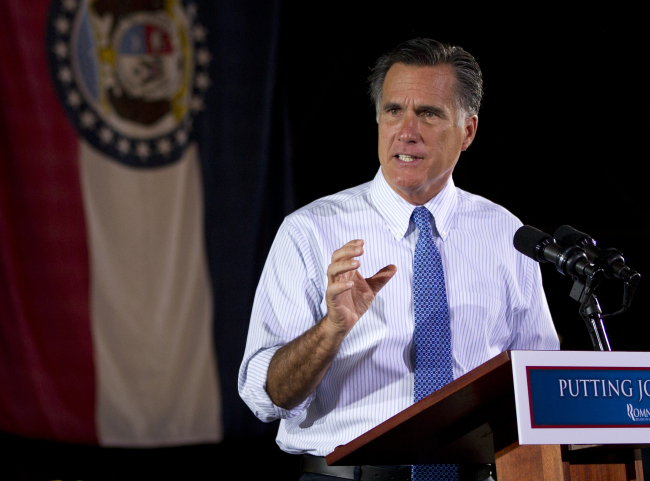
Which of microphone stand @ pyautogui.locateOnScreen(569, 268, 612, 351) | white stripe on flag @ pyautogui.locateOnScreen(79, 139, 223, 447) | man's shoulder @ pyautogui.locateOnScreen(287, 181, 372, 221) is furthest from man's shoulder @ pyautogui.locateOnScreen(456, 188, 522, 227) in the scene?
white stripe on flag @ pyautogui.locateOnScreen(79, 139, 223, 447)

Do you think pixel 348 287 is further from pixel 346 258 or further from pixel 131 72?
pixel 131 72

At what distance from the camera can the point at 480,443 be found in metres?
1.27

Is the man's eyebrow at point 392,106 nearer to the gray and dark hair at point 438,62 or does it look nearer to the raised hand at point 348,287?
the gray and dark hair at point 438,62

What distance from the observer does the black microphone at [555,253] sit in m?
1.21

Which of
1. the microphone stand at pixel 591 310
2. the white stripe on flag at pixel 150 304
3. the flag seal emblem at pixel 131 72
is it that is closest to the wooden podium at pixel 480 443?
the microphone stand at pixel 591 310

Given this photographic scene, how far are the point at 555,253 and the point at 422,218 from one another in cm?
52

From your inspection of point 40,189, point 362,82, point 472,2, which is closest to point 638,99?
point 472,2

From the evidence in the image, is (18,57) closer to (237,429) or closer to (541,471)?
(237,429)

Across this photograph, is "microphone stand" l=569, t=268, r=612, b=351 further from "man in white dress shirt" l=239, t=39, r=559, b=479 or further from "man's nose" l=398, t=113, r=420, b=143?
"man's nose" l=398, t=113, r=420, b=143

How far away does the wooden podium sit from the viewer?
3.34 ft

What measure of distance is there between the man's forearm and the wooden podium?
0.79 feet

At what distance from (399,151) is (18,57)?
2305 mm

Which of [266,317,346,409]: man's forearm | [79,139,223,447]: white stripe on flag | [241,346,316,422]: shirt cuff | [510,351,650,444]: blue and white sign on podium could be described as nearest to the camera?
[510,351,650,444]: blue and white sign on podium

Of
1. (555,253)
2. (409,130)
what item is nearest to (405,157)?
(409,130)
